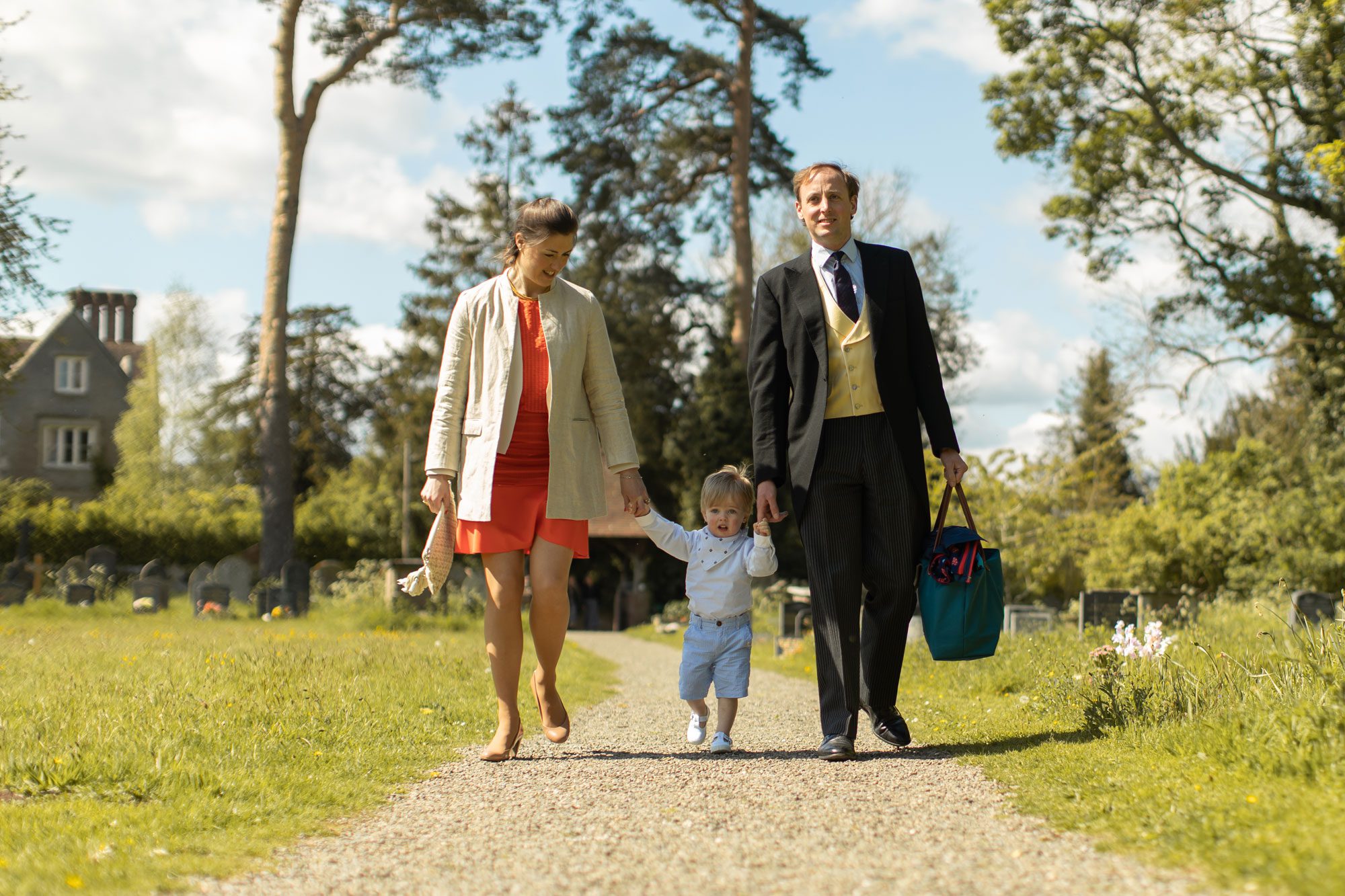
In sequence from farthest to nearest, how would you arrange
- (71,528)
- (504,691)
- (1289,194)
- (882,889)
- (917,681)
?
(71,528) → (1289,194) → (917,681) → (504,691) → (882,889)

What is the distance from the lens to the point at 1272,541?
54.7 ft

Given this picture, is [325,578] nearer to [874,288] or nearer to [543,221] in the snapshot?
[543,221]

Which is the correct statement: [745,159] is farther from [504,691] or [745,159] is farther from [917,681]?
[504,691]

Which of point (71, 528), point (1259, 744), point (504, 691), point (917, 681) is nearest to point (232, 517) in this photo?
point (71, 528)

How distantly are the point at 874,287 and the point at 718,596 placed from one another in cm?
143

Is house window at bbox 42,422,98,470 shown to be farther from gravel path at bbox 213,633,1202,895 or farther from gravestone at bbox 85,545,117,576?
gravel path at bbox 213,633,1202,895

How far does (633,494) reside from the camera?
195 inches

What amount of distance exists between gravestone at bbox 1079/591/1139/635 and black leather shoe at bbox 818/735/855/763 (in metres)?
8.27

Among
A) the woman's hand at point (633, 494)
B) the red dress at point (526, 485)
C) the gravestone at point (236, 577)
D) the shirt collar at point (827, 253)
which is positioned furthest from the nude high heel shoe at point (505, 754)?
the gravestone at point (236, 577)

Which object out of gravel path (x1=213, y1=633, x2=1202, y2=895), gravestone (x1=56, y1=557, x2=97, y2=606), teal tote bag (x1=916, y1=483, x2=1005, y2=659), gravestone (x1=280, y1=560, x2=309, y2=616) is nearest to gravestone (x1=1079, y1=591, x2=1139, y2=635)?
teal tote bag (x1=916, y1=483, x2=1005, y2=659)

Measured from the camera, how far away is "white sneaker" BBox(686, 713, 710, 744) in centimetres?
519

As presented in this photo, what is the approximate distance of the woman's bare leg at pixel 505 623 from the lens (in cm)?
486

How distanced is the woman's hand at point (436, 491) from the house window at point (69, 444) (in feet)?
147

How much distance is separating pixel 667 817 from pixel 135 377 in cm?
5155
